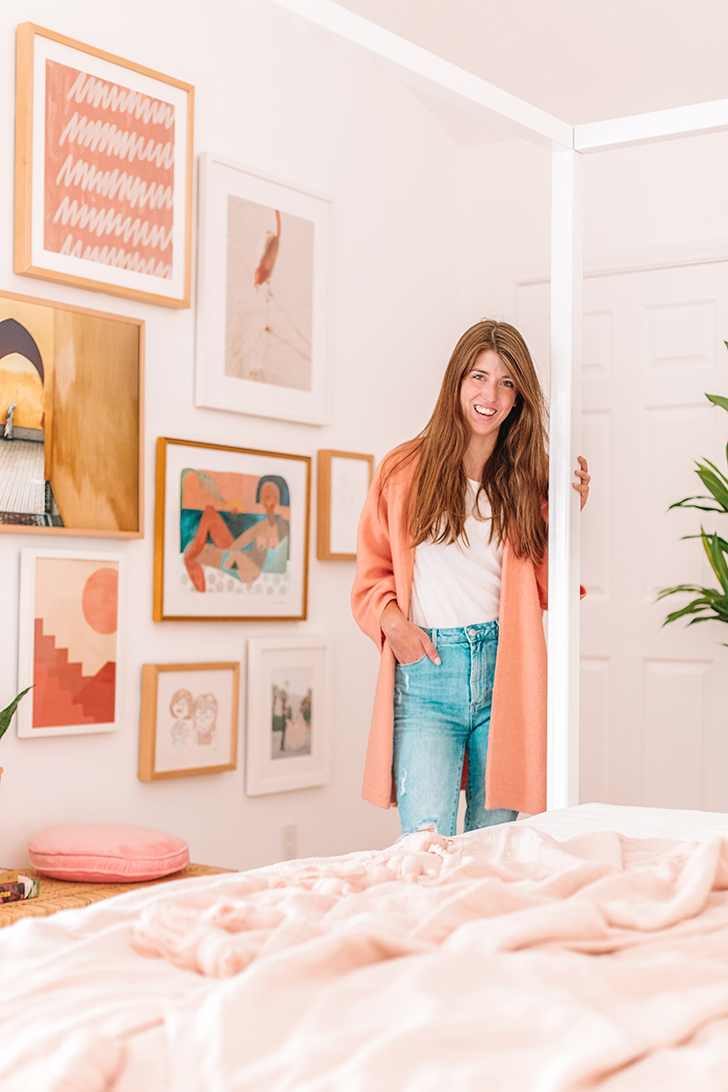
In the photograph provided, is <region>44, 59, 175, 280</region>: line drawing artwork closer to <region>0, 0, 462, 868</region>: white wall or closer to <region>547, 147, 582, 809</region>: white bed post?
<region>0, 0, 462, 868</region>: white wall

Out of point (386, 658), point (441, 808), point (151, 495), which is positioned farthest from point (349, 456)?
point (441, 808)

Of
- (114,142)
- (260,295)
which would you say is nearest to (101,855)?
(260,295)

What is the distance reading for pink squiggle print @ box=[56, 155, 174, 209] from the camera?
2.54m

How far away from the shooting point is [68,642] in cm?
253

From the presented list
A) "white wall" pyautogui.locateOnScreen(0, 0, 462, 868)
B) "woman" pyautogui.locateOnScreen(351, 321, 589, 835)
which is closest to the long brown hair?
"woman" pyautogui.locateOnScreen(351, 321, 589, 835)

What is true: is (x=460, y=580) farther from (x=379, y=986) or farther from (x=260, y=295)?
(x=379, y=986)

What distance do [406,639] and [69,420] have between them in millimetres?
985

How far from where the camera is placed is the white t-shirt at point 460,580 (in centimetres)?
217

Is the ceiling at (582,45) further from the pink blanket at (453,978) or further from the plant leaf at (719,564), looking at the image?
the pink blanket at (453,978)

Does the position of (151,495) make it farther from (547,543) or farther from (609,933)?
(609,933)

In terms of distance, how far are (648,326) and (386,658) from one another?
5.77 feet

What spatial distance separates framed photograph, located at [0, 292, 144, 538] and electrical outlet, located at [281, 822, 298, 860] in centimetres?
98

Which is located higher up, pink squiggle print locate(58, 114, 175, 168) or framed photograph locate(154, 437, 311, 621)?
pink squiggle print locate(58, 114, 175, 168)

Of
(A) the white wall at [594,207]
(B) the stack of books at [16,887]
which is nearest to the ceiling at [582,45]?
(A) the white wall at [594,207]
